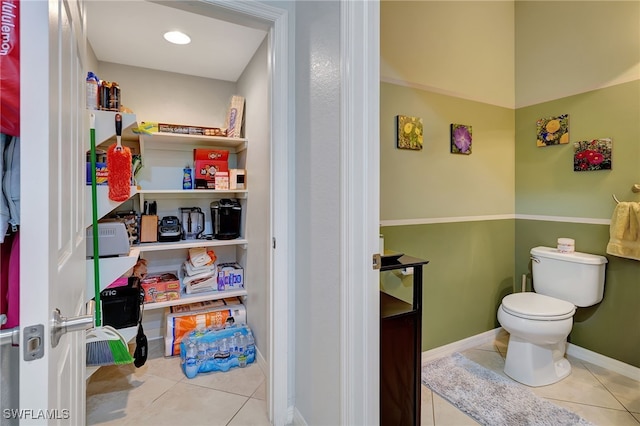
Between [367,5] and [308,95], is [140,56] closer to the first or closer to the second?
[308,95]

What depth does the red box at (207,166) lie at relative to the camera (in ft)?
8.44

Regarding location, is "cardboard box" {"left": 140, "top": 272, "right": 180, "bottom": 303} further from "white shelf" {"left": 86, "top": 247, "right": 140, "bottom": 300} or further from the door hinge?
the door hinge

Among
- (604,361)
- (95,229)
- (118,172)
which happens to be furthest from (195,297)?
(604,361)

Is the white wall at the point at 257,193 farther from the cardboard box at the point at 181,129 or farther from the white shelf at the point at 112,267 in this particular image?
the white shelf at the point at 112,267

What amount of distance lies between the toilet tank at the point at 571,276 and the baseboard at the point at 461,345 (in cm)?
52

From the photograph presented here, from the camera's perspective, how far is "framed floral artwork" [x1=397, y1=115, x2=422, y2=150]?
2025mm

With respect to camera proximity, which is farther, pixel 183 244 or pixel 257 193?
pixel 183 244

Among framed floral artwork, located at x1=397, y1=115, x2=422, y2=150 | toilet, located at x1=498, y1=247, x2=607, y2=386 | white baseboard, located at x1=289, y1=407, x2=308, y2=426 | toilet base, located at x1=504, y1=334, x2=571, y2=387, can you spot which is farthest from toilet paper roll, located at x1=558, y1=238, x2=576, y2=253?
white baseboard, located at x1=289, y1=407, x2=308, y2=426

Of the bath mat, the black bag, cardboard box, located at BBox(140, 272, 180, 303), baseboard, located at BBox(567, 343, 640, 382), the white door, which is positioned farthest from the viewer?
cardboard box, located at BBox(140, 272, 180, 303)

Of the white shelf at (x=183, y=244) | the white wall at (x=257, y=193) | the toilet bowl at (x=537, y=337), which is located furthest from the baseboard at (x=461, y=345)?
the white shelf at (x=183, y=244)

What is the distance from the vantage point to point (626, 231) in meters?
1.94

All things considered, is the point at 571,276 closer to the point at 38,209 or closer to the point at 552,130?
the point at 552,130

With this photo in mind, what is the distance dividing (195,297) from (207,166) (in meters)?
1.05

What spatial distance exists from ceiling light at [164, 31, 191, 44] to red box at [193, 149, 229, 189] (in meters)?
0.79
